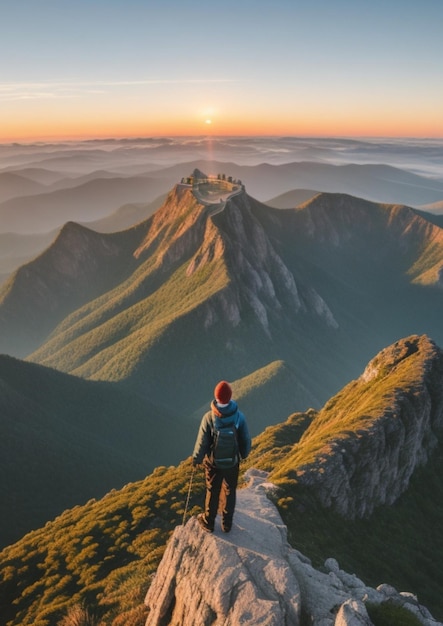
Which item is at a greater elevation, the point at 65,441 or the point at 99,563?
the point at 99,563

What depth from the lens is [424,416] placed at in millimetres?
53312

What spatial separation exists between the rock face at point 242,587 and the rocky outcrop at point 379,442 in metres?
19.4

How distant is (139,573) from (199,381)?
172 m

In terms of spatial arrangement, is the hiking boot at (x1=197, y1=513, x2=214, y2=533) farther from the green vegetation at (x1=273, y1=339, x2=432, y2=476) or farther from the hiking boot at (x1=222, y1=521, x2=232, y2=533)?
the green vegetation at (x1=273, y1=339, x2=432, y2=476)

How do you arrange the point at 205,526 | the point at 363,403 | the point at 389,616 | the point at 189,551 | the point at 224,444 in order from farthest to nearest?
the point at 363,403, the point at 205,526, the point at 189,551, the point at 224,444, the point at 389,616

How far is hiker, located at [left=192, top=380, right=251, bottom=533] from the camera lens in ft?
58.4

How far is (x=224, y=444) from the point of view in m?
17.9

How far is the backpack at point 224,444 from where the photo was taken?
17844 millimetres

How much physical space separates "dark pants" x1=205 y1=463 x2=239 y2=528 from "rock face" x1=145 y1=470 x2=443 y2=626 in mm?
855

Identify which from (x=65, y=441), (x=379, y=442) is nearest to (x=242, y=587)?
(x=379, y=442)

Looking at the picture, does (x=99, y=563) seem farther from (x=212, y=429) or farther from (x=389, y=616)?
(x=389, y=616)

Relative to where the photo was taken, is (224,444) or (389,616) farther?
(224,444)

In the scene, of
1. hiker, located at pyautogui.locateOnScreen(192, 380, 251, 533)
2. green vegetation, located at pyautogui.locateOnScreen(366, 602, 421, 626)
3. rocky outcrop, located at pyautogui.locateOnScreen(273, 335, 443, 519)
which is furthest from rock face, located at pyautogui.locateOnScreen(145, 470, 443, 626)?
rocky outcrop, located at pyautogui.locateOnScreen(273, 335, 443, 519)

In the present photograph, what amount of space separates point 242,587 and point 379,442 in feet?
110
